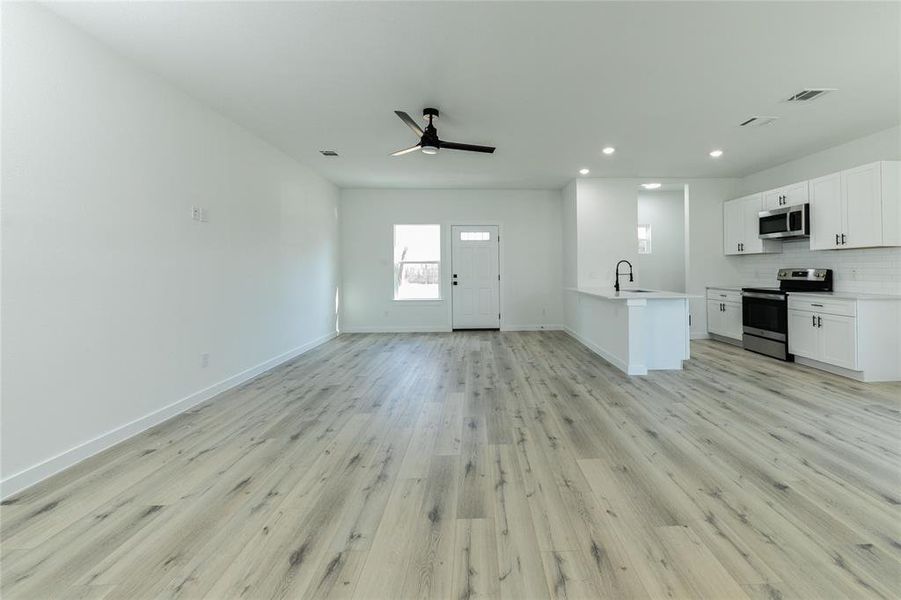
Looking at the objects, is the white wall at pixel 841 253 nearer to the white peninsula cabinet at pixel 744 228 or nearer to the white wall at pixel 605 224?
the white peninsula cabinet at pixel 744 228

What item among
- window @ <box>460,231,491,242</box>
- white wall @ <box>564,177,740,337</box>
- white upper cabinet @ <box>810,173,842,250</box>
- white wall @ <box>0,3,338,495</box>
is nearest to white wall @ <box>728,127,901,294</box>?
white upper cabinet @ <box>810,173,842,250</box>

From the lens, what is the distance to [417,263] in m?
7.52

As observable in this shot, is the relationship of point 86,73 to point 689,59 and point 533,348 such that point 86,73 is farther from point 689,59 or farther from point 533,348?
point 533,348

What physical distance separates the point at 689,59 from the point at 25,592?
14.8 ft

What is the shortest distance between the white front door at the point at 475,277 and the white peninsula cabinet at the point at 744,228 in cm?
378

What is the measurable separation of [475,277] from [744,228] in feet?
14.4

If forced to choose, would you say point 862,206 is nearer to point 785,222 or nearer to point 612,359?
point 785,222

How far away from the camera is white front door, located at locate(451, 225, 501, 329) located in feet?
24.4

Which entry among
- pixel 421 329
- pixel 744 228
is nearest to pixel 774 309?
pixel 744 228

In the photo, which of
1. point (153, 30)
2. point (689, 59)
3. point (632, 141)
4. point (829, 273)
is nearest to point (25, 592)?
point (153, 30)

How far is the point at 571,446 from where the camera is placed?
2.43 metres

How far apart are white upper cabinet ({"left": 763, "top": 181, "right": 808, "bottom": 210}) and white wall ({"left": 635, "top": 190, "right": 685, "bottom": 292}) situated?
2599 mm

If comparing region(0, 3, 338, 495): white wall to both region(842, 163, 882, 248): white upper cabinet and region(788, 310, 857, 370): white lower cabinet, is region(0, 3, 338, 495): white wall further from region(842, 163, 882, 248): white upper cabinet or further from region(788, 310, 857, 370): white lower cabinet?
region(842, 163, 882, 248): white upper cabinet

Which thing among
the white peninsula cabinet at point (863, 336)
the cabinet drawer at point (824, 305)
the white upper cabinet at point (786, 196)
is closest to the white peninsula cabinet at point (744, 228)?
the white upper cabinet at point (786, 196)
